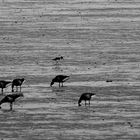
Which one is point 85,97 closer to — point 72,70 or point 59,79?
point 59,79

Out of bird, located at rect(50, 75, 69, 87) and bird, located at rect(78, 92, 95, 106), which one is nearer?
bird, located at rect(78, 92, 95, 106)

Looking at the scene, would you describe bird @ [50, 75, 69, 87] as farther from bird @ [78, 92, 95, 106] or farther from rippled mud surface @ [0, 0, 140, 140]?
bird @ [78, 92, 95, 106]

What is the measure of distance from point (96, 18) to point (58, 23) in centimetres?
429

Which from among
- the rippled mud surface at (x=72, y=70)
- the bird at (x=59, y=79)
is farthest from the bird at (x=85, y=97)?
the bird at (x=59, y=79)

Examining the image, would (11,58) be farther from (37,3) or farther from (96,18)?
(37,3)

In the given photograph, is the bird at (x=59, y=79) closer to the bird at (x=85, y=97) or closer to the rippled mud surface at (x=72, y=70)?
the rippled mud surface at (x=72, y=70)

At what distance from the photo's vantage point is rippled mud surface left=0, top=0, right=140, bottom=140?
74.5 feet

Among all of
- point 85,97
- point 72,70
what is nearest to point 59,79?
Result: point 85,97

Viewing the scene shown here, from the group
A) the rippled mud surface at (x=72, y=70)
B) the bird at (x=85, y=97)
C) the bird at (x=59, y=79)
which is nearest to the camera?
the rippled mud surface at (x=72, y=70)

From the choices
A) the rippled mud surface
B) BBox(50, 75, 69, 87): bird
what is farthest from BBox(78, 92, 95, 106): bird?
BBox(50, 75, 69, 87): bird

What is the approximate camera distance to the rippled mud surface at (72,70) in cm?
2270

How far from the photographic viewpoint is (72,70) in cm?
3394

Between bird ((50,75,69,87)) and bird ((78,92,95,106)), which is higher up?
bird ((50,75,69,87))

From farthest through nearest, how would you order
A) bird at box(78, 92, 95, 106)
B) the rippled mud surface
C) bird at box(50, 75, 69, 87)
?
1. bird at box(50, 75, 69, 87)
2. bird at box(78, 92, 95, 106)
3. the rippled mud surface
